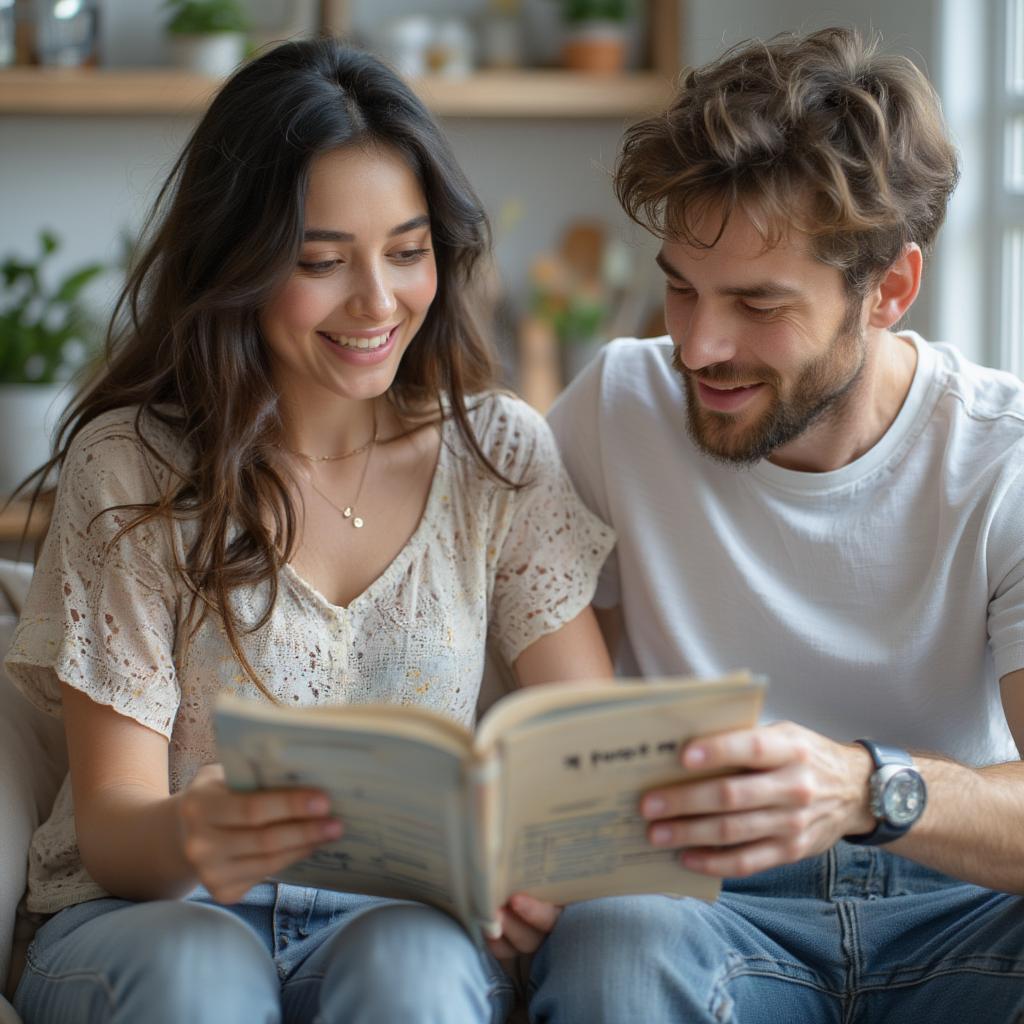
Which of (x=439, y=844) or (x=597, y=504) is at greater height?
(x=597, y=504)

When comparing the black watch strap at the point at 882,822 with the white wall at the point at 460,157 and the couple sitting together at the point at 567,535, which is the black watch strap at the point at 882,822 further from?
the white wall at the point at 460,157

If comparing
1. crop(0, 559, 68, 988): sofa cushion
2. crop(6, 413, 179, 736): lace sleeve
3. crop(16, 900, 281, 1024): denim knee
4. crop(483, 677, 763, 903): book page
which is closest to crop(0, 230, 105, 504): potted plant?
crop(0, 559, 68, 988): sofa cushion

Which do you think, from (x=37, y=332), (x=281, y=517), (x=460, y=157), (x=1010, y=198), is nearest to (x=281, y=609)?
(x=281, y=517)

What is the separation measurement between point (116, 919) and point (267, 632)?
0.35m

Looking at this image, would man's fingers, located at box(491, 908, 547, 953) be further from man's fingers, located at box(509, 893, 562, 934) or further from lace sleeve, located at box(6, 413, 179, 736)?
lace sleeve, located at box(6, 413, 179, 736)

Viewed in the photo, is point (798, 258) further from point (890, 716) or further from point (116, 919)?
point (116, 919)

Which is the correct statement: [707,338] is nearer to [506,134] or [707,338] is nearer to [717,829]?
[717,829]

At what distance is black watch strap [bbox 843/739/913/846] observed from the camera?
1.34m

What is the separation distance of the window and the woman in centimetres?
139

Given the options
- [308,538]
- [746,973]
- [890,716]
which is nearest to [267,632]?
[308,538]

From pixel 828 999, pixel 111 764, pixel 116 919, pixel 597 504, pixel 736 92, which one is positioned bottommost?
pixel 828 999

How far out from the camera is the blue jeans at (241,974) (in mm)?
1209

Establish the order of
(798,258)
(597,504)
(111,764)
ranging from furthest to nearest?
(597,504), (798,258), (111,764)

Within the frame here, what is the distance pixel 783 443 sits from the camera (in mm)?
1633
